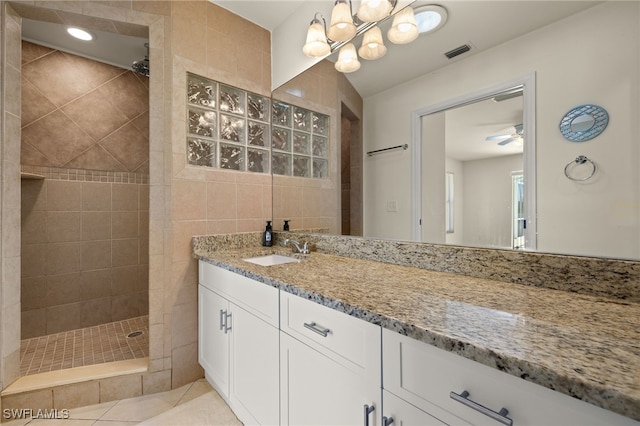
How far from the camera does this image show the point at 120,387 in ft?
5.37

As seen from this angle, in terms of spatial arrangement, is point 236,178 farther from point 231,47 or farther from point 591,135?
point 591,135

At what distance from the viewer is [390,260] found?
4.52 feet

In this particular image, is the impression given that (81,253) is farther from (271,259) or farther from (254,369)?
(254,369)

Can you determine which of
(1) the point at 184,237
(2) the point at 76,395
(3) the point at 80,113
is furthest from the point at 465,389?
(3) the point at 80,113

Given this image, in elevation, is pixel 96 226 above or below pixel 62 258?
above

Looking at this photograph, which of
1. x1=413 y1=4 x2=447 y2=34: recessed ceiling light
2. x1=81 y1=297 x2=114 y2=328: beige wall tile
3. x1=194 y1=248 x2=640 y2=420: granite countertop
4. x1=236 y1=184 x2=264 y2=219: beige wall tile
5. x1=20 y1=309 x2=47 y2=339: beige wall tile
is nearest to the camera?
x1=194 y1=248 x2=640 y2=420: granite countertop

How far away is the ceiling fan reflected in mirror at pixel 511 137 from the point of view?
1.00m

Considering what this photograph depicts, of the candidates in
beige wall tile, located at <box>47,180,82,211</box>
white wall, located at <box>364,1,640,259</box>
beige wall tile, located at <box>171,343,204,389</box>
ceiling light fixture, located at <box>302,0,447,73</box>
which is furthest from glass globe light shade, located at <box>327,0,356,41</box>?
beige wall tile, located at <box>47,180,82,211</box>

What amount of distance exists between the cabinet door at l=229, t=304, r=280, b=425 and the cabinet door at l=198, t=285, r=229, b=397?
0.29ft

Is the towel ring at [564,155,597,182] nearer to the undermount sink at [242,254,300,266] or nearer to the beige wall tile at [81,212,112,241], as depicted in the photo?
the undermount sink at [242,254,300,266]

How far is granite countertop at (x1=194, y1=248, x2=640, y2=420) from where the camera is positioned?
452 millimetres

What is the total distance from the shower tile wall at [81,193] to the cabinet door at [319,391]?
2362 millimetres

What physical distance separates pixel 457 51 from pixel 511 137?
0.45 metres

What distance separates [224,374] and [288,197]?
120 cm
